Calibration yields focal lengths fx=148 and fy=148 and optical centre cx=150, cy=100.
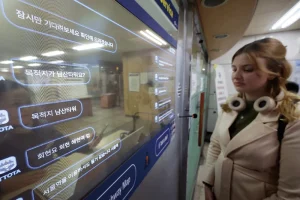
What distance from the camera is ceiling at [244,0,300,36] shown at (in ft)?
8.11

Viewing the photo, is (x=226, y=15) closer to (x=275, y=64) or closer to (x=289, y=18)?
(x=275, y=64)

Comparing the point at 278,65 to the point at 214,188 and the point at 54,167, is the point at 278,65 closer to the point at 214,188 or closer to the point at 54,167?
the point at 214,188

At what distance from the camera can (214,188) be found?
1.07 m

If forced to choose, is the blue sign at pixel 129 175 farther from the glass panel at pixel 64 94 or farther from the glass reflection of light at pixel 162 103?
the glass reflection of light at pixel 162 103

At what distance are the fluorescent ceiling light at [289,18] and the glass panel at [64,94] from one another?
3679 millimetres

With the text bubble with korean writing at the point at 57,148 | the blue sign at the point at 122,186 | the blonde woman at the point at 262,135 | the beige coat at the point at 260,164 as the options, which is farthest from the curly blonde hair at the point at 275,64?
the text bubble with korean writing at the point at 57,148

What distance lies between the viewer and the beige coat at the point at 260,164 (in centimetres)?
70

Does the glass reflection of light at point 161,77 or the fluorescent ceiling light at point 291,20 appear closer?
the glass reflection of light at point 161,77

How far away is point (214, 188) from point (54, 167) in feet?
3.67

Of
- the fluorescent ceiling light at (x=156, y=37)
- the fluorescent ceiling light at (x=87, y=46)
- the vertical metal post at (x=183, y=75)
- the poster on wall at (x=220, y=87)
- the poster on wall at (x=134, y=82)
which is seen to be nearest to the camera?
the fluorescent ceiling light at (x=87, y=46)

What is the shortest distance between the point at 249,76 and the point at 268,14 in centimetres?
307

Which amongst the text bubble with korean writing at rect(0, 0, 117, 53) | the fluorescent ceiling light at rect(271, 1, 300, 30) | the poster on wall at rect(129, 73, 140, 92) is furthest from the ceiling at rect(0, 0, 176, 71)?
the fluorescent ceiling light at rect(271, 1, 300, 30)

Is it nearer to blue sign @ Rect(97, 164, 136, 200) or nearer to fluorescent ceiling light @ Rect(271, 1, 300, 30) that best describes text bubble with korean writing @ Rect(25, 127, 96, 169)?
blue sign @ Rect(97, 164, 136, 200)

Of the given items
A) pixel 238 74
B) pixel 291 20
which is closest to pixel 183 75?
pixel 238 74
